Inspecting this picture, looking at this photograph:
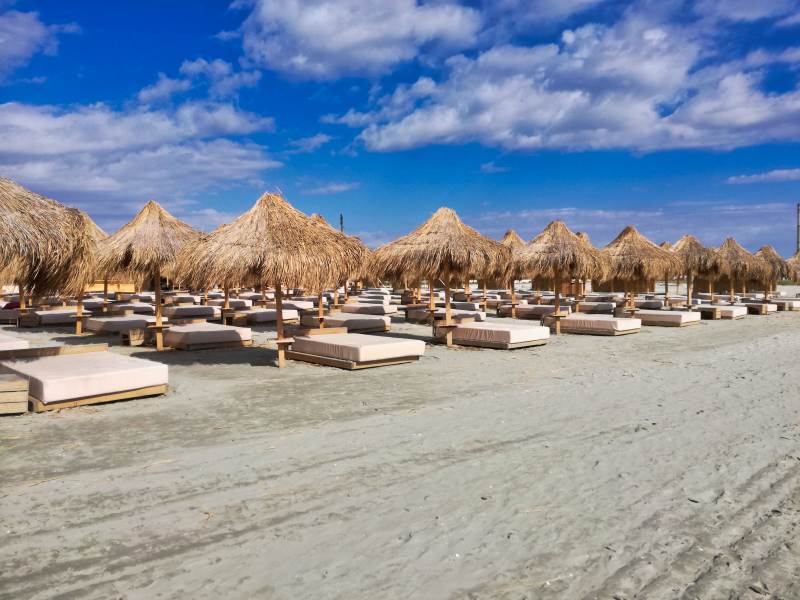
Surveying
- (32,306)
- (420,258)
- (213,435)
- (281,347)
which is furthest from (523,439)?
(32,306)

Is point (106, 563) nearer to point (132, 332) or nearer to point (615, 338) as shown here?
point (132, 332)

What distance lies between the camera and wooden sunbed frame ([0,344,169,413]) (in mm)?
6434

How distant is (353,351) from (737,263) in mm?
21066

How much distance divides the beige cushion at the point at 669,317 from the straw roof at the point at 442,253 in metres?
6.43

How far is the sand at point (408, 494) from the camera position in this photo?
300cm

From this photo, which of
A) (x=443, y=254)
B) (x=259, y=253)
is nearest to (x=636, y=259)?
(x=443, y=254)

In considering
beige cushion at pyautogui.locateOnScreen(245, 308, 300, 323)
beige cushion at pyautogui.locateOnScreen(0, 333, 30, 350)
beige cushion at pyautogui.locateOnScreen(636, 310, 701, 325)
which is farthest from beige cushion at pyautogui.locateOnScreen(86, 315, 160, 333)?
beige cushion at pyautogui.locateOnScreen(636, 310, 701, 325)

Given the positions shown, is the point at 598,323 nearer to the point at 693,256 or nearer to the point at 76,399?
the point at 693,256

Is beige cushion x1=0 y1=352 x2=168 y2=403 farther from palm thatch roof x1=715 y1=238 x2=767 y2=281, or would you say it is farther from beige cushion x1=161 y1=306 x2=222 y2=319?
palm thatch roof x1=715 y1=238 x2=767 y2=281

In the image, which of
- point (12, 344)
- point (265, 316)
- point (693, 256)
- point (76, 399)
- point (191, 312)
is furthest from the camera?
point (693, 256)

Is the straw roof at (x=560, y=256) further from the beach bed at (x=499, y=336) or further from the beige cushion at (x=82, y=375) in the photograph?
the beige cushion at (x=82, y=375)

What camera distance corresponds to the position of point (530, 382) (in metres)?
8.34

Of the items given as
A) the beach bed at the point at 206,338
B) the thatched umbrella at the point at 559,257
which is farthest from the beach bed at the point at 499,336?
the beach bed at the point at 206,338

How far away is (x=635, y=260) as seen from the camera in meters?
18.7
